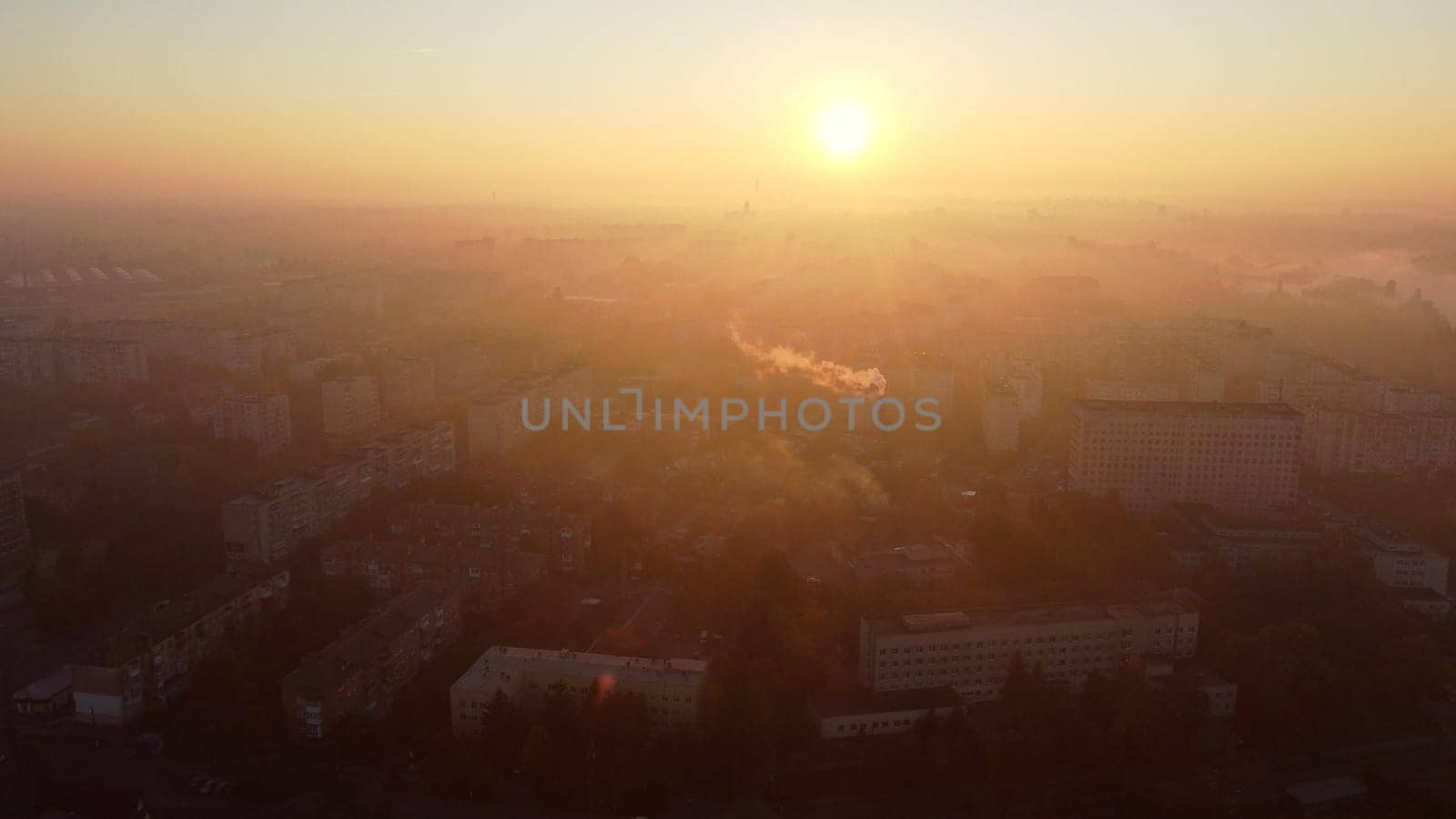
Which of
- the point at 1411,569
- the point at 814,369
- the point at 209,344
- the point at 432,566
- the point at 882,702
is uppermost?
the point at 209,344

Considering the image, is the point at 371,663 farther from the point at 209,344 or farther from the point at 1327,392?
the point at 1327,392

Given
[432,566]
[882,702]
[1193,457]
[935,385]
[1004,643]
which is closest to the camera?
[882,702]

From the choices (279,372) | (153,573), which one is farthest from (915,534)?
(279,372)

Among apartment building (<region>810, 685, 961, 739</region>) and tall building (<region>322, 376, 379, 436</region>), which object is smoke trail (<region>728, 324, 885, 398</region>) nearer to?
tall building (<region>322, 376, 379, 436</region>)

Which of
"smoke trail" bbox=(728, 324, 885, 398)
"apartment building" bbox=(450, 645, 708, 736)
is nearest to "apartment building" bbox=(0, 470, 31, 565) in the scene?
"apartment building" bbox=(450, 645, 708, 736)

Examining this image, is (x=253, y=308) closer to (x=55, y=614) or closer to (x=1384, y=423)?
(x=55, y=614)

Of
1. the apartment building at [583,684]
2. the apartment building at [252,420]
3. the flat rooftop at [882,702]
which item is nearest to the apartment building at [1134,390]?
the flat rooftop at [882,702]

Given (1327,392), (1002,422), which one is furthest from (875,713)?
(1327,392)
